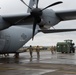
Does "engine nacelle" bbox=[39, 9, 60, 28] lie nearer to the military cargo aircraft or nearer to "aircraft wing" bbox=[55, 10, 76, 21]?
the military cargo aircraft

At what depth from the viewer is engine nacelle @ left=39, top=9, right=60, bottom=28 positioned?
17688 mm

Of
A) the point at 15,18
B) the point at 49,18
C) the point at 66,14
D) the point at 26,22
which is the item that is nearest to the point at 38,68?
the point at 49,18

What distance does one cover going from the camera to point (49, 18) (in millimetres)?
18047

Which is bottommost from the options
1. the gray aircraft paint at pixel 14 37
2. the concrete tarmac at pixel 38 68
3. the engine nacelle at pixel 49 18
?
the concrete tarmac at pixel 38 68

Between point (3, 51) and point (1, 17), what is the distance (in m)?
4.97

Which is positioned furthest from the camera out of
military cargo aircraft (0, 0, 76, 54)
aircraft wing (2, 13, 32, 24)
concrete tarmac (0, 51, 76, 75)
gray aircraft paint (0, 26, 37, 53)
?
gray aircraft paint (0, 26, 37, 53)

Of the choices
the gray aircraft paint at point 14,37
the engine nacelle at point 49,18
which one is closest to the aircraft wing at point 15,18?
the engine nacelle at point 49,18

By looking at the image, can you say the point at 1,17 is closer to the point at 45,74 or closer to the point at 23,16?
the point at 23,16

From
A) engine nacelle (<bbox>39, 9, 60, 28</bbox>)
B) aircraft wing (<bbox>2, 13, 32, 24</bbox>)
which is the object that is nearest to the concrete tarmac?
engine nacelle (<bbox>39, 9, 60, 28</bbox>)

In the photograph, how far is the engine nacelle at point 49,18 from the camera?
1769cm

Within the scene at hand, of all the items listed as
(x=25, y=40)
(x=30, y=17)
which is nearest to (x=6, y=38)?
(x=25, y=40)

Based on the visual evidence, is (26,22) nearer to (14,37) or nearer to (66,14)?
(66,14)

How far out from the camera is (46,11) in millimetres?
17953

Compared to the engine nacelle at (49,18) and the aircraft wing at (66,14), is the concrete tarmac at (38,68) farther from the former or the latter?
the aircraft wing at (66,14)
